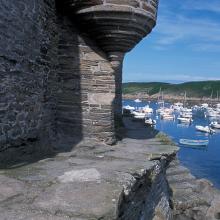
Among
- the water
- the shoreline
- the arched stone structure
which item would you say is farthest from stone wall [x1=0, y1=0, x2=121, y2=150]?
the shoreline

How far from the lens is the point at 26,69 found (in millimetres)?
6531

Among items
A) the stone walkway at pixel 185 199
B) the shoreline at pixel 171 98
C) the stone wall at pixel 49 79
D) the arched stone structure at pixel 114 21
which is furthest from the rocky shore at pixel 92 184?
the shoreline at pixel 171 98

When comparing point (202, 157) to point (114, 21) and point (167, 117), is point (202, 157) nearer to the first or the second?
point (114, 21)

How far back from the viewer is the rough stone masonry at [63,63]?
20.2ft

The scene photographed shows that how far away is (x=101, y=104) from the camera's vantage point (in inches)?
315

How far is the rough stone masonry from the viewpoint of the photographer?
6.17 meters

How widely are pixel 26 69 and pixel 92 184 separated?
2.41 meters

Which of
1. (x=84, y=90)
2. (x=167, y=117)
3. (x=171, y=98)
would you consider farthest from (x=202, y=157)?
(x=171, y=98)

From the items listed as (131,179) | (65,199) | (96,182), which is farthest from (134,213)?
(65,199)

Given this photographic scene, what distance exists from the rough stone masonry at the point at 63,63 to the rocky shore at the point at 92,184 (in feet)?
1.62

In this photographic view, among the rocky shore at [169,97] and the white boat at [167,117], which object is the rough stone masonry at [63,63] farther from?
the rocky shore at [169,97]

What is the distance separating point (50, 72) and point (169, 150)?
2571 mm

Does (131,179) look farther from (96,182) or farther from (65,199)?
(65,199)

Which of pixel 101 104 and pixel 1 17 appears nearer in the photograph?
pixel 1 17
